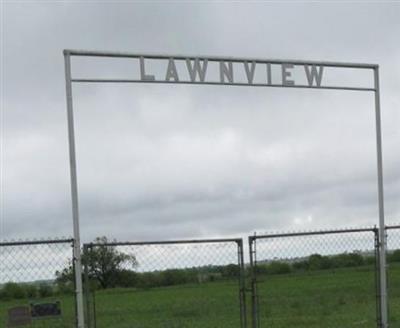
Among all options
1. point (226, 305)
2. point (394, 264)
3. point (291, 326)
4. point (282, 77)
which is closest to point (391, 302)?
point (226, 305)

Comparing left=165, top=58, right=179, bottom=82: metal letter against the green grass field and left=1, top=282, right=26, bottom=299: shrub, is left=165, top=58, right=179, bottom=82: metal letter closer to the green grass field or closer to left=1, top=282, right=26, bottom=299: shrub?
left=1, top=282, right=26, bottom=299: shrub

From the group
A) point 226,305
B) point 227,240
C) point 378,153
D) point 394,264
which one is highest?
point 378,153

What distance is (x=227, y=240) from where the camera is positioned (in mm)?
9773

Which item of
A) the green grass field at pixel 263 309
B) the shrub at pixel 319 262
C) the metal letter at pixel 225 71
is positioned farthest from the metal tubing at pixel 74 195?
the green grass field at pixel 263 309

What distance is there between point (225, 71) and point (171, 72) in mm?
767

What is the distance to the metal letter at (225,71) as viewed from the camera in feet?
33.2

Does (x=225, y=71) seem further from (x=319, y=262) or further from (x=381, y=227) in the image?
(x=319, y=262)

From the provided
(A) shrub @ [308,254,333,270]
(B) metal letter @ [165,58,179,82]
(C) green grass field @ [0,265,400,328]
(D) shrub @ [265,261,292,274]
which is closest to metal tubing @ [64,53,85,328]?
(B) metal letter @ [165,58,179,82]

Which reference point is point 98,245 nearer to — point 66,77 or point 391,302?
point 66,77

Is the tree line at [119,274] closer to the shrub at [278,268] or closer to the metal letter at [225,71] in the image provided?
the shrub at [278,268]

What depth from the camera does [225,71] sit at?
399 inches

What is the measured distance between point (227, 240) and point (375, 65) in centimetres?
378

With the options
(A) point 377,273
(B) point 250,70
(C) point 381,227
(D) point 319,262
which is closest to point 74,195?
(B) point 250,70

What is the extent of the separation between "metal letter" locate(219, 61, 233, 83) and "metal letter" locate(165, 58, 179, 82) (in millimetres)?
639
